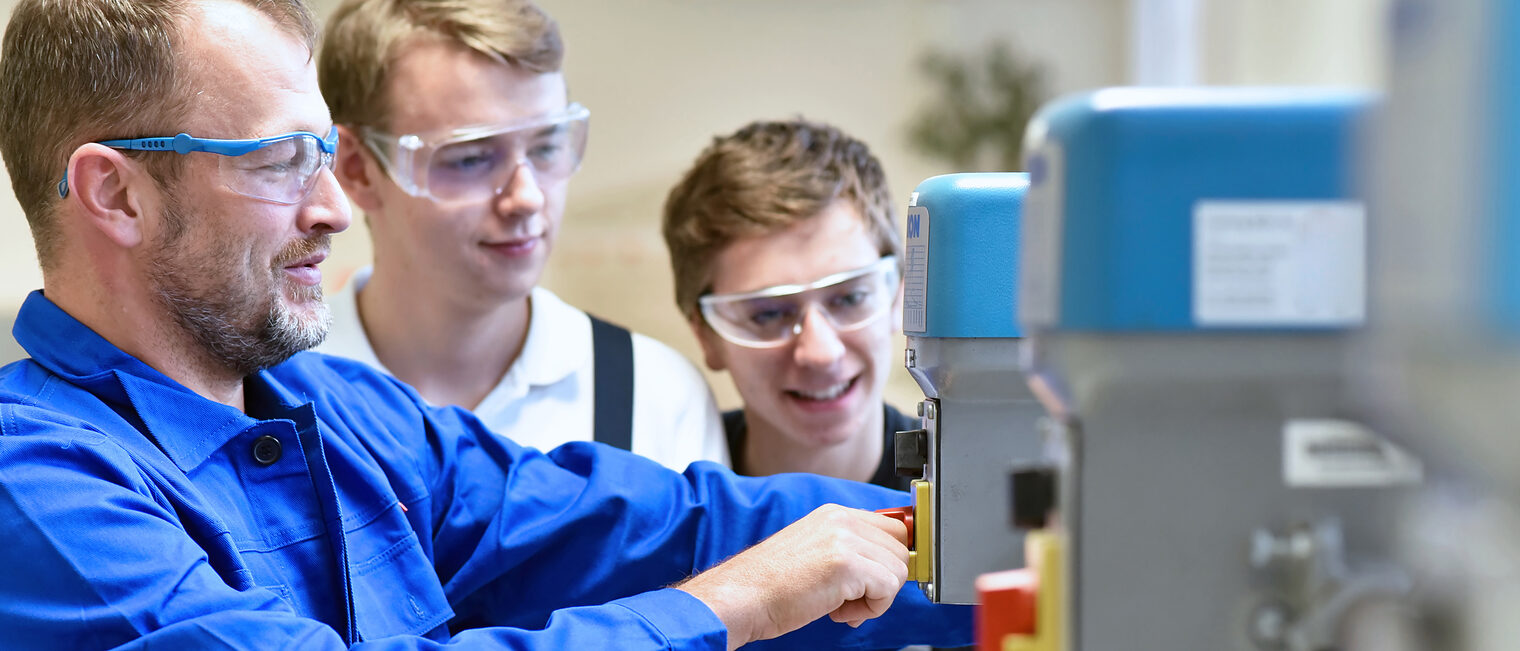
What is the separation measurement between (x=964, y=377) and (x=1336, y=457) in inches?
18.3

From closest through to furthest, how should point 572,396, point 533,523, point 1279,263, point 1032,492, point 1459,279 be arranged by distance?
point 1459,279
point 1279,263
point 1032,492
point 533,523
point 572,396

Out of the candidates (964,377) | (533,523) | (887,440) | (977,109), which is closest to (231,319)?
(533,523)

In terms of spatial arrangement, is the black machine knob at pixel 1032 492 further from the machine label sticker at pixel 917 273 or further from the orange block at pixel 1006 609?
the machine label sticker at pixel 917 273

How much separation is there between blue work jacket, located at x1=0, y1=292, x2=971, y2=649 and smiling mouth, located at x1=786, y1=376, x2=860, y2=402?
0.40m

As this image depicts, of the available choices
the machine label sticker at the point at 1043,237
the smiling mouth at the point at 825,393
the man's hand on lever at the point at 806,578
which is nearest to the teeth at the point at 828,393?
the smiling mouth at the point at 825,393

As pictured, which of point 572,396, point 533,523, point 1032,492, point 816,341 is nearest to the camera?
point 1032,492

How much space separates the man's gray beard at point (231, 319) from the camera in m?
1.25

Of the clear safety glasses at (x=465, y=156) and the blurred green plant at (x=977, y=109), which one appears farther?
the blurred green plant at (x=977, y=109)

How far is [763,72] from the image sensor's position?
408cm

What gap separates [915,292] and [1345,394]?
532 millimetres

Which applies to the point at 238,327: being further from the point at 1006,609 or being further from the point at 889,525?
the point at 1006,609

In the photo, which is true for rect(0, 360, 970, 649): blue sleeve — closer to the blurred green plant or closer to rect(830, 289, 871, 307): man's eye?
rect(830, 289, 871, 307): man's eye

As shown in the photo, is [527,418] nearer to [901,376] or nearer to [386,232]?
[386,232]

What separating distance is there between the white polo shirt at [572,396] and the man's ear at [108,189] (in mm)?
718
